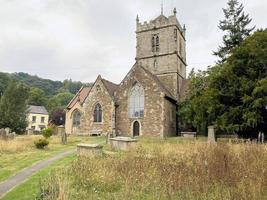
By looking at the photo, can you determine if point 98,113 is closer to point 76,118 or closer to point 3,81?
point 76,118

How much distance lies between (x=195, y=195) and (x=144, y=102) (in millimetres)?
27774

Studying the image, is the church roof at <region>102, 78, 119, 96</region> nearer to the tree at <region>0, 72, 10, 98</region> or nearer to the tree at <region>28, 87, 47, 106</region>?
the tree at <region>28, 87, 47, 106</region>

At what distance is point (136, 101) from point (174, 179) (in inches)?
1087

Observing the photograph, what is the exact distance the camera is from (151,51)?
41094 millimetres

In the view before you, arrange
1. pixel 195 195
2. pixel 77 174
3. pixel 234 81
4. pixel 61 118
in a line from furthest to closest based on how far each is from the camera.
Result: pixel 61 118
pixel 234 81
pixel 77 174
pixel 195 195

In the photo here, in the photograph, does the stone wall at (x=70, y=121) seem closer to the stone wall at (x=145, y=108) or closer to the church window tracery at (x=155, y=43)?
the stone wall at (x=145, y=108)

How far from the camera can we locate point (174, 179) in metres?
8.15

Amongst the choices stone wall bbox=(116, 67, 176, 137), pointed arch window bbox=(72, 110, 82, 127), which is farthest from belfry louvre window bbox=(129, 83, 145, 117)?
pointed arch window bbox=(72, 110, 82, 127)

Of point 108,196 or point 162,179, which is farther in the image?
point 162,179

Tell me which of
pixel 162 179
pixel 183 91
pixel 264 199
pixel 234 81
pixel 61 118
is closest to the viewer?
pixel 264 199

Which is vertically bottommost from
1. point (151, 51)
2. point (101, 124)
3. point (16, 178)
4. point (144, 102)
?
point (16, 178)

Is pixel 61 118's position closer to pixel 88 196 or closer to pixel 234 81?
pixel 234 81

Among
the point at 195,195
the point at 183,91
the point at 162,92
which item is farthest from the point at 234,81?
the point at 195,195

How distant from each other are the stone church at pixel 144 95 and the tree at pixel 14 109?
19.7 feet
